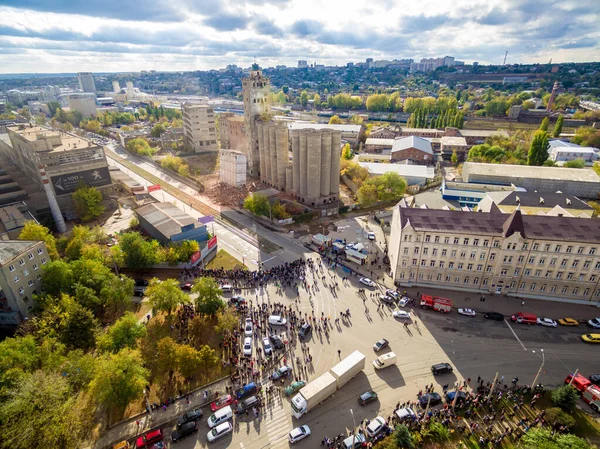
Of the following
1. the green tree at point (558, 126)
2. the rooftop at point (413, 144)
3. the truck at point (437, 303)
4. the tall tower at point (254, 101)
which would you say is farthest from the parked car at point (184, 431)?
the green tree at point (558, 126)

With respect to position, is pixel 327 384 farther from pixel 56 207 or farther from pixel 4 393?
pixel 56 207

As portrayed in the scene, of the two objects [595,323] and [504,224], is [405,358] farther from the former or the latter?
[595,323]

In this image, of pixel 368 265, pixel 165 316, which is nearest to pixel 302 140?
pixel 368 265

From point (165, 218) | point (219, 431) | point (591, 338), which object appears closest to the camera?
point (219, 431)

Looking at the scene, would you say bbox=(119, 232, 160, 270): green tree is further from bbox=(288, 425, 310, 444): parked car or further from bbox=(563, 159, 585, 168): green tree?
bbox=(563, 159, 585, 168): green tree

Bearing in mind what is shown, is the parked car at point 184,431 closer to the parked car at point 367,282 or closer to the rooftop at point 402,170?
the parked car at point 367,282

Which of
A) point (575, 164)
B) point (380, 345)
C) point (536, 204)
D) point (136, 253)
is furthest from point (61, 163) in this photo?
point (575, 164)
